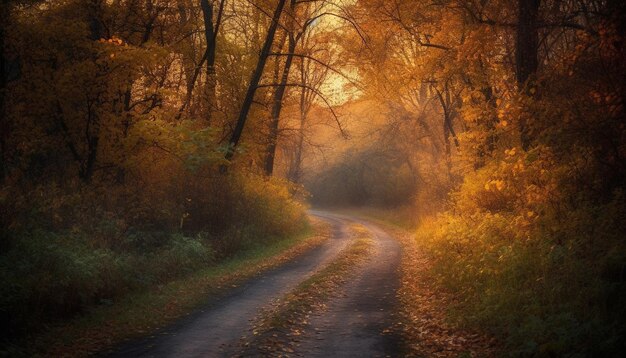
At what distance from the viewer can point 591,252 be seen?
24.8ft

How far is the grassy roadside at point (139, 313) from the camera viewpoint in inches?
299

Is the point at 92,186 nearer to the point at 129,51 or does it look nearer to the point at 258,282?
the point at 129,51

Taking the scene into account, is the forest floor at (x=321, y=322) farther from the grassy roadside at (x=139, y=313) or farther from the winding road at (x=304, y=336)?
the grassy roadside at (x=139, y=313)

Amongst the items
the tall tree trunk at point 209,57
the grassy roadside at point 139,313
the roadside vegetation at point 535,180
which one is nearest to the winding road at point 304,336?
the grassy roadside at point 139,313

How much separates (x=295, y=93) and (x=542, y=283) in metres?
24.6

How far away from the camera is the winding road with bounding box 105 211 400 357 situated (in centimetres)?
743

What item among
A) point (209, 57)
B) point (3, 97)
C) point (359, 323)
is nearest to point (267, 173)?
point (209, 57)

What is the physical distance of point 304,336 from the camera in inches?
321

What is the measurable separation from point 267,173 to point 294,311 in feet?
55.9

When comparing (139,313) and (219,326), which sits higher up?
(219,326)

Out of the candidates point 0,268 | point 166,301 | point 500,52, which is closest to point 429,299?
point 166,301

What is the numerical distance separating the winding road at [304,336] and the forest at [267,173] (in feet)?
1.27

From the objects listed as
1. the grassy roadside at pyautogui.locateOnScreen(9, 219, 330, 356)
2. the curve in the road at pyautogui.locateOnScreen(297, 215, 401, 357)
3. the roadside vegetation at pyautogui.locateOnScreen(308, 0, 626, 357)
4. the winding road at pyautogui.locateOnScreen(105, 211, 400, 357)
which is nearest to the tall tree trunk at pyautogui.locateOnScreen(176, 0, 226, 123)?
the roadside vegetation at pyautogui.locateOnScreen(308, 0, 626, 357)

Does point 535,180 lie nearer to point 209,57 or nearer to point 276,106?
point 209,57
